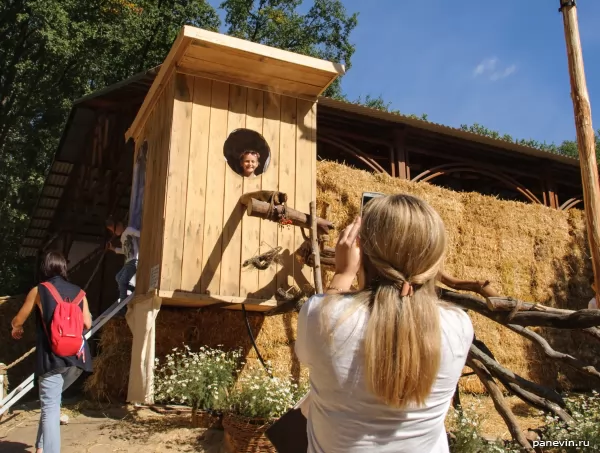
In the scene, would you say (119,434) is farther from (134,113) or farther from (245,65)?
(134,113)

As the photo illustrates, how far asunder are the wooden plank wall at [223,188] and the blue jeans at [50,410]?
5.48 ft

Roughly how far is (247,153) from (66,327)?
9.65ft

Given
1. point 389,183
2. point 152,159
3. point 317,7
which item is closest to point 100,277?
point 152,159

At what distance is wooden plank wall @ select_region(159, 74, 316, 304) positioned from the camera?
6.11 metres

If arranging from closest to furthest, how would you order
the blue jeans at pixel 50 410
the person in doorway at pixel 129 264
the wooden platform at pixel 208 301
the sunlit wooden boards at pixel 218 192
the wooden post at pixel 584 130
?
1. the blue jeans at pixel 50 410
2. the wooden platform at pixel 208 301
3. the sunlit wooden boards at pixel 218 192
4. the wooden post at pixel 584 130
5. the person in doorway at pixel 129 264

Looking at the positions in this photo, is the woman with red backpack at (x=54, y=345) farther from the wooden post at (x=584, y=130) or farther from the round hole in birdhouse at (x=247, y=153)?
the wooden post at (x=584, y=130)

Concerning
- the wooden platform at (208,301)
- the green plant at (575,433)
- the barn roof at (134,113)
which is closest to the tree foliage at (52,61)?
the barn roof at (134,113)

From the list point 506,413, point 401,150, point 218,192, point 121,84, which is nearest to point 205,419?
point 218,192

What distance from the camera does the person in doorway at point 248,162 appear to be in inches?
259

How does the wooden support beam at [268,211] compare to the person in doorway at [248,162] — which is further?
the person in doorway at [248,162]

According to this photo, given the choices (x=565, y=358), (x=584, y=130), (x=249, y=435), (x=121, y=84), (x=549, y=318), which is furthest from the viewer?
(x=121, y=84)

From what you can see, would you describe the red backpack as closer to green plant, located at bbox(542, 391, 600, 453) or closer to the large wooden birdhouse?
the large wooden birdhouse

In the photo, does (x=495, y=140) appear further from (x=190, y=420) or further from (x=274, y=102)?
(x=190, y=420)

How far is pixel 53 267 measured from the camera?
466 cm
